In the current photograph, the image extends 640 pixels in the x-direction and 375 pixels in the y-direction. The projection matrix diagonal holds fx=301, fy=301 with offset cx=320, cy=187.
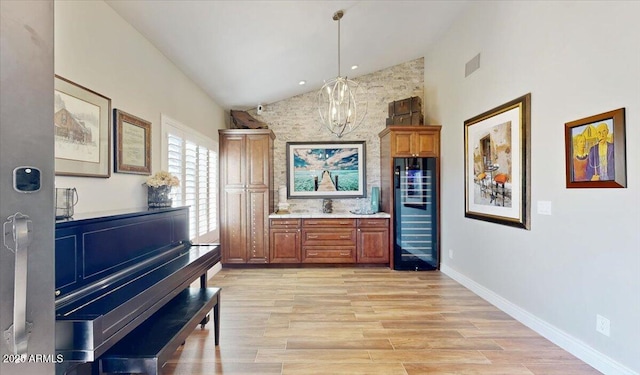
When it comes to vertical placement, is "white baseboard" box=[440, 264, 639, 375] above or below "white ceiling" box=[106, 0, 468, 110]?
below

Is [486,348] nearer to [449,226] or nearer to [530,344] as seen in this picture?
[530,344]

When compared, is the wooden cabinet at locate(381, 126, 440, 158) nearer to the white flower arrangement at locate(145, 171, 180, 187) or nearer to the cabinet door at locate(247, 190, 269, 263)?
the cabinet door at locate(247, 190, 269, 263)

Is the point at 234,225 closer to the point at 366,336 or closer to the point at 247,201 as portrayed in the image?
the point at 247,201

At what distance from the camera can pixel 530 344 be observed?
8.87 feet

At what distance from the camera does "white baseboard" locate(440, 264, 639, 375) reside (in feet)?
7.34

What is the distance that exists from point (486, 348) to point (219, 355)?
2302 millimetres

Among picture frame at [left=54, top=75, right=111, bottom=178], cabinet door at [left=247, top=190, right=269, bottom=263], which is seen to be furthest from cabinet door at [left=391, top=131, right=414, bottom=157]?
picture frame at [left=54, top=75, right=111, bottom=178]

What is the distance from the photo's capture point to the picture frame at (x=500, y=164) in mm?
3098

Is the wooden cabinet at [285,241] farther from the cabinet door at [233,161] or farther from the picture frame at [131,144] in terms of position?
the picture frame at [131,144]

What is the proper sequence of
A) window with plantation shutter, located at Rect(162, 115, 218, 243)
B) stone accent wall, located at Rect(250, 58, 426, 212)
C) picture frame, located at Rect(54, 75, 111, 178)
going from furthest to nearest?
Result: stone accent wall, located at Rect(250, 58, 426, 212) < window with plantation shutter, located at Rect(162, 115, 218, 243) < picture frame, located at Rect(54, 75, 111, 178)

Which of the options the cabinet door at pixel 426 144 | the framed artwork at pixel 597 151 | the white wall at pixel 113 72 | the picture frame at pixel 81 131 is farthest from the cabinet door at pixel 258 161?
the framed artwork at pixel 597 151

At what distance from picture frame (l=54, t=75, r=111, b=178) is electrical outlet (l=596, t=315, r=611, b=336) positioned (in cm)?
400

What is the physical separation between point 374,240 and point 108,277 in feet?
13.3

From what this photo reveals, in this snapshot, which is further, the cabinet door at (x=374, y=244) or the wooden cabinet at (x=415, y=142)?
the cabinet door at (x=374, y=244)
